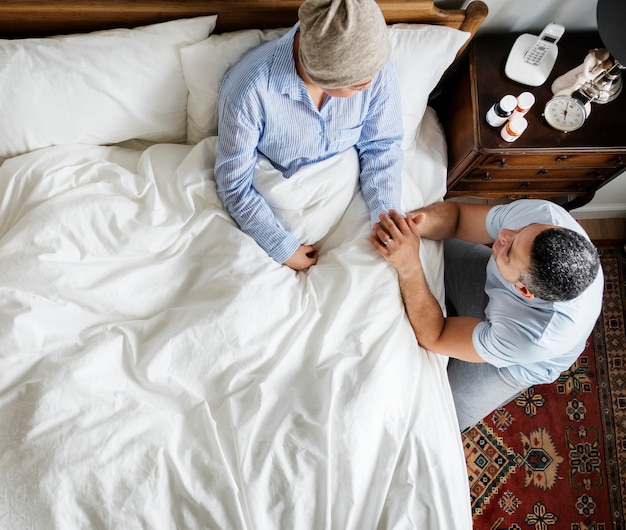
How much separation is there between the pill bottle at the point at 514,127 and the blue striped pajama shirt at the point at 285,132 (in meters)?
0.27

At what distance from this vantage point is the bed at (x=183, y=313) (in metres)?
1.06

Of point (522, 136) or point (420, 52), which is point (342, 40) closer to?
point (420, 52)

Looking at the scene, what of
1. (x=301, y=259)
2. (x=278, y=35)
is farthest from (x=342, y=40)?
(x=301, y=259)

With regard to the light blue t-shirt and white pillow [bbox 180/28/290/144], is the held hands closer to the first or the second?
the light blue t-shirt

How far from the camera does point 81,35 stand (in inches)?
51.4

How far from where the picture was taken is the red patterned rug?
5.71 ft

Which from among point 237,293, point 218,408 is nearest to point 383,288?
point 237,293

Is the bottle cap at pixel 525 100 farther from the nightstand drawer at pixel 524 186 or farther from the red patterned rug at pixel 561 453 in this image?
the red patterned rug at pixel 561 453

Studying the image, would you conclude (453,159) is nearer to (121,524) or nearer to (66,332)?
(66,332)

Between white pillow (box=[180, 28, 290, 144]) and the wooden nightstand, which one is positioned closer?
white pillow (box=[180, 28, 290, 144])

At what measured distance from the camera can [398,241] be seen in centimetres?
130

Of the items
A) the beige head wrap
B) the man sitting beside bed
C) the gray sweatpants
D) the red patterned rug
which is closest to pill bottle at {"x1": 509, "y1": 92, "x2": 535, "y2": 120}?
the man sitting beside bed

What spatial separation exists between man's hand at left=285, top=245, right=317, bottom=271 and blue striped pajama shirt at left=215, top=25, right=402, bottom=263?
0.05ft

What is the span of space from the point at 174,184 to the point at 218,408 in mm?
544
